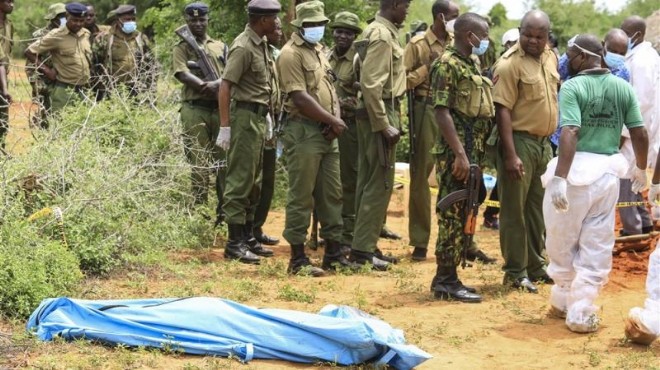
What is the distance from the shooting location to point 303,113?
784cm

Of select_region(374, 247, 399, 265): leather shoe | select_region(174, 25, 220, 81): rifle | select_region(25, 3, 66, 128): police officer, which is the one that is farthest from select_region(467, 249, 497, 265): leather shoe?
select_region(25, 3, 66, 128): police officer

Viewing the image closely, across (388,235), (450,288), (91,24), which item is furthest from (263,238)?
(91,24)

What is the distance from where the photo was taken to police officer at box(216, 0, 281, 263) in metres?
8.17

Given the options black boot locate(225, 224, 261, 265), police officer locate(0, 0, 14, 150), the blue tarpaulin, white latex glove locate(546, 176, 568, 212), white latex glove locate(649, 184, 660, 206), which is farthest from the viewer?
police officer locate(0, 0, 14, 150)

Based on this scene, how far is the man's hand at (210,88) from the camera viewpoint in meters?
9.22

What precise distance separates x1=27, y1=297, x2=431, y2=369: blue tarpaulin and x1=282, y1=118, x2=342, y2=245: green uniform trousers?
2207 mm

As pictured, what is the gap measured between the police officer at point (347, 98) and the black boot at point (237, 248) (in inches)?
37.0

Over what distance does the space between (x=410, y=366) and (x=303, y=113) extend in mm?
2844

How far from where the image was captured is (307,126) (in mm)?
7914

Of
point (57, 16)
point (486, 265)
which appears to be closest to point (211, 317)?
point (486, 265)

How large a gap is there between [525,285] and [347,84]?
246 centimetres

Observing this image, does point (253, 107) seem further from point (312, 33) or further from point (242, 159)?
point (312, 33)

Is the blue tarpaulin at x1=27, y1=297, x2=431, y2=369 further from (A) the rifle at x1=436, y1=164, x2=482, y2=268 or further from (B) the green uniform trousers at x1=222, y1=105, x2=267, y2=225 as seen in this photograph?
(B) the green uniform trousers at x1=222, y1=105, x2=267, y2=225

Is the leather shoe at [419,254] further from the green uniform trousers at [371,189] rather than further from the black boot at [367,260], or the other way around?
the green uniform trousers at [371,189]
